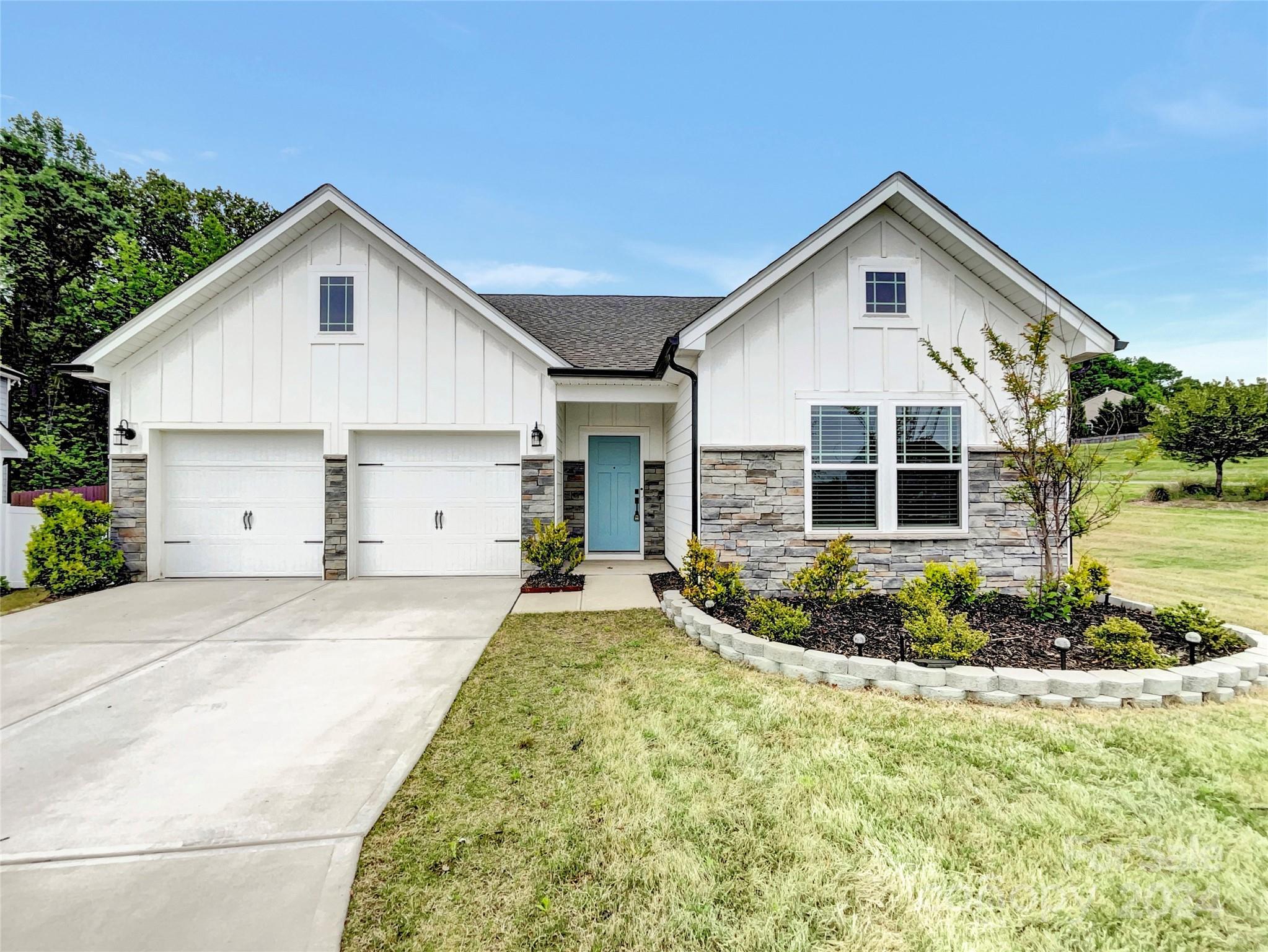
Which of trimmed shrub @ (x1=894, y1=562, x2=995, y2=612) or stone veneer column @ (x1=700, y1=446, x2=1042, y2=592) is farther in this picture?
stone veneer column @ (x1=700, y1=446, x2=1042, y2=592)

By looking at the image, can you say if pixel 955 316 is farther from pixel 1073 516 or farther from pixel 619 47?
pixel 619 47

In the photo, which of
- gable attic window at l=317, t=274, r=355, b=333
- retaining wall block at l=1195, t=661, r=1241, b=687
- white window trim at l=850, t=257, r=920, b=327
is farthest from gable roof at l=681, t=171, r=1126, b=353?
gable attic window at l=317, t=274, r=355, b=333

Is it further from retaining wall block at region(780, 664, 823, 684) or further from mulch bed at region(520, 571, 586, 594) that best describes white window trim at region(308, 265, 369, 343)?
retaining wall block at region(780, 664, 823, 684)

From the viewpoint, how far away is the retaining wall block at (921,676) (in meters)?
3.84

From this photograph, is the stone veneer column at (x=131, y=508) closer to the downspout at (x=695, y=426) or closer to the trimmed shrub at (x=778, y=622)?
the downspout at (x=695, y=426)

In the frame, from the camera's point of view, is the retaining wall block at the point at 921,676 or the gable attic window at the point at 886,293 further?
the gable attic window at the point at 886,293

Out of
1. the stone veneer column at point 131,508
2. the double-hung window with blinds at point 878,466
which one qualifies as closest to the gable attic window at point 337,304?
the stone veneer column at point 131,508

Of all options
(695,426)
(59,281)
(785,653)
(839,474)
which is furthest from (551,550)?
(59,281)

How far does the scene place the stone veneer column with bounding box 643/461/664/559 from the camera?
9.40 metres

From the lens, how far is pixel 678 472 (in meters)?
8.03

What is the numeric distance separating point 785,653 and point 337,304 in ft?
26.6

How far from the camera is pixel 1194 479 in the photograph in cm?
1571

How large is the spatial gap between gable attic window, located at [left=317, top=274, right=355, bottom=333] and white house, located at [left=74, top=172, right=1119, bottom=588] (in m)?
0.03

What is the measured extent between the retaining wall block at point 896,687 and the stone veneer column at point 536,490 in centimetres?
524
